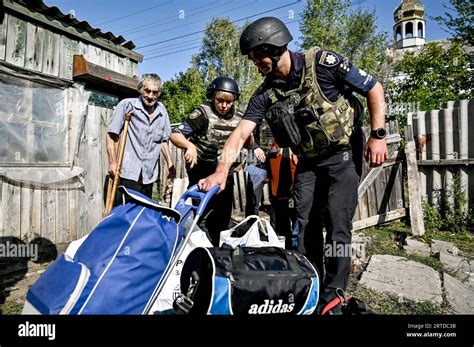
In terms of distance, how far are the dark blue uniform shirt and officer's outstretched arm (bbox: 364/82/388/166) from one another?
52 millimetres

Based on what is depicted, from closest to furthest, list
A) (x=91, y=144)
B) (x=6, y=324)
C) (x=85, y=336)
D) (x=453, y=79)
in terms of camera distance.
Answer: (x=85, y=336)
(x=6, y=324)
(x=91, y=144)
(x=453, y=79)

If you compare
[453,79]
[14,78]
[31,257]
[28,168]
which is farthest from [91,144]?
[453,79]

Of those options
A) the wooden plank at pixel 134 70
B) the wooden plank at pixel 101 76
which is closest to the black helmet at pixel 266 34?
the wooden plank at pixel 101 76

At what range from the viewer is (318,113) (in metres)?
2.40

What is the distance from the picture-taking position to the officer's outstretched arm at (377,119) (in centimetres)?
229

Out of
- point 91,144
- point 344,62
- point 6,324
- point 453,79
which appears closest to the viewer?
point 6,324

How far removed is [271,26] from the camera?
7.76 ft

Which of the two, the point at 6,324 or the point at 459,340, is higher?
the point at 6,324

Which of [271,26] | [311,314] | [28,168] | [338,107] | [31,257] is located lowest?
[31,257]

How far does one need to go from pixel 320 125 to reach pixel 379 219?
140 inches

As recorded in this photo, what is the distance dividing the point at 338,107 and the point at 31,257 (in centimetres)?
423

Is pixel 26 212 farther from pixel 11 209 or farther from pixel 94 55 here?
pixel 94 55

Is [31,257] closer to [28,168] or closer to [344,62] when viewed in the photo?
[28,168]

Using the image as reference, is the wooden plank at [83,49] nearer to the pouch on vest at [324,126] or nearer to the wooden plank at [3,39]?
the wooden plank at [3,39]
